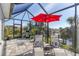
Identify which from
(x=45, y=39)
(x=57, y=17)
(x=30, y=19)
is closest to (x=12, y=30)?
(x=30, y=19)

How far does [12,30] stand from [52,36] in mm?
727

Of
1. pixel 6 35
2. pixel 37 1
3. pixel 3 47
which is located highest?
pixel 37 1

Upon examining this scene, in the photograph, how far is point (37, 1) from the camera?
3.55m

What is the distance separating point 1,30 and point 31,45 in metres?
0.60

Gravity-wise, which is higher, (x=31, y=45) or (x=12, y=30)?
(x=12, y=30)

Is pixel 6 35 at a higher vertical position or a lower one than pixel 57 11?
lower

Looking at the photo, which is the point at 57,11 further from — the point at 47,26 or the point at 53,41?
the point at 53,41

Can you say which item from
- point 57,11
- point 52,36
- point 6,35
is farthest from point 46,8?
point 6,35

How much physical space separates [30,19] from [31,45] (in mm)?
471

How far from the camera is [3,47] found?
11.8ft

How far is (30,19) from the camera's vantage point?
356 centimetres

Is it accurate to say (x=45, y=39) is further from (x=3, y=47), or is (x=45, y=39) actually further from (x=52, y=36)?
(x=3, y=47)

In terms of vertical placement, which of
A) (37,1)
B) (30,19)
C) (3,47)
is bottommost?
(3,47)

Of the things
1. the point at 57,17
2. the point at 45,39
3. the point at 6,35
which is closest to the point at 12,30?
the point at 6,35
